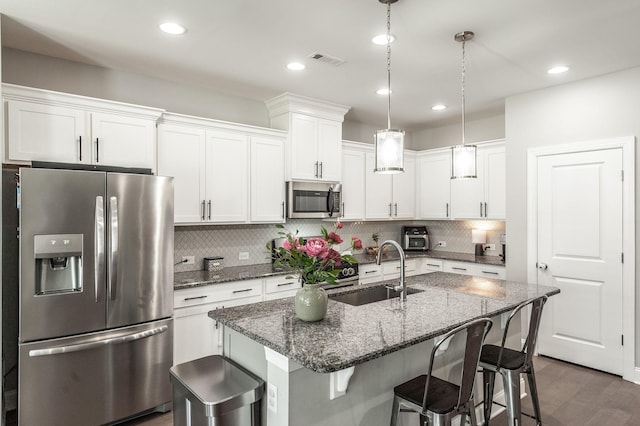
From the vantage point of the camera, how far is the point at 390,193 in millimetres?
5297

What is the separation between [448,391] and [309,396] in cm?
69

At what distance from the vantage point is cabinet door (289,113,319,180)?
4.19 meters

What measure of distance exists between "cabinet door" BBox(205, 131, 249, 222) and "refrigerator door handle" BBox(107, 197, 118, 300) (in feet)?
3.31

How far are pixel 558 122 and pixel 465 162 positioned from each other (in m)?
1.91

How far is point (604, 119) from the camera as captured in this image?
357 centimetres

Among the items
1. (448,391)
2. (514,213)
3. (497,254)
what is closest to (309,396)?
(448,391)

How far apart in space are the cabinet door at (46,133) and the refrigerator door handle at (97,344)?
4.32 ft

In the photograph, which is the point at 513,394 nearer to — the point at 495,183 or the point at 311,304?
the point at 311,304

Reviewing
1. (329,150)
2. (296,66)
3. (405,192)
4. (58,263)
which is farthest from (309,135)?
(58,263)

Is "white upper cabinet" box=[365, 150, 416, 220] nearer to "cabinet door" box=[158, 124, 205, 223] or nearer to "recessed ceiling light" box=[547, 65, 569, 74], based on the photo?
"recessed ceiling light" box=[547, 65, 569, 74]

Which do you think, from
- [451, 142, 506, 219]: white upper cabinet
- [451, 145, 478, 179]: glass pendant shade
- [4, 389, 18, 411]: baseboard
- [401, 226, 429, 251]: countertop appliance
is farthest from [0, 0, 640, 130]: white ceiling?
[4, 389, 18, 411]: baseboard

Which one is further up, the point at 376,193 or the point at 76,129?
the point at 76,129

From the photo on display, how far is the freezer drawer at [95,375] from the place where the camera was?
243cm

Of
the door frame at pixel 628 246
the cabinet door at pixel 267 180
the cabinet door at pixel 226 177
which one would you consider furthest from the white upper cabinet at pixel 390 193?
the door frame at pixel 628 246
